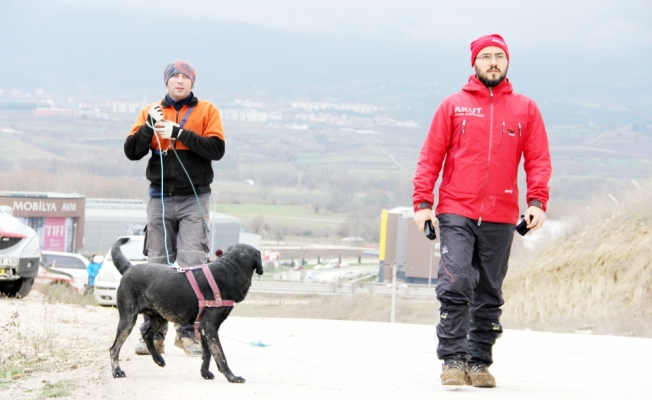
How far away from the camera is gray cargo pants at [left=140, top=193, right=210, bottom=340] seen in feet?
26.9

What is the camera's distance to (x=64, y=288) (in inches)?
675

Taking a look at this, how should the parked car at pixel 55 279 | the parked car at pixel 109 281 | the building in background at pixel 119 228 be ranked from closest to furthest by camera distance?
the parked car at pixel 109 281, the parked car at pixel 55 279, the building in background at pixel 119 228

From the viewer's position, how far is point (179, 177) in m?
8.20

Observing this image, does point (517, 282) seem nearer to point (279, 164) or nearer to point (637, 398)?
point (637, 398)

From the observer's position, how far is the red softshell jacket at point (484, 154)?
7098mm

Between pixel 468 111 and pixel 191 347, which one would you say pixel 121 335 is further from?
pixel 468 111

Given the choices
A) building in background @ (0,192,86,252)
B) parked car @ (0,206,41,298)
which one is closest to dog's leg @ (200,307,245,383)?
parked car @ (0,206,41,298)

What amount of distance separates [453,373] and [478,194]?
4.06 ft

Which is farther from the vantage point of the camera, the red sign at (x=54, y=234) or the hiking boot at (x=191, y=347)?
the red sign at (x=54, y=234)

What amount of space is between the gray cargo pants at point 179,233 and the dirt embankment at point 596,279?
25.5ft

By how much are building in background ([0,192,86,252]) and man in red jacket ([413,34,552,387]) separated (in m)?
61.2

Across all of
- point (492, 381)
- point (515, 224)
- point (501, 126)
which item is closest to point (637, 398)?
point (492, 381)

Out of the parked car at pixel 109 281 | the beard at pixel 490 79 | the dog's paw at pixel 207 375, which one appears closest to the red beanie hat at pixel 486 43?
the beard at pixel 490 79

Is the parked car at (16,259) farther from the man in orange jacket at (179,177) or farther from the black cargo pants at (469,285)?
the black cargo pants at (469,285)
